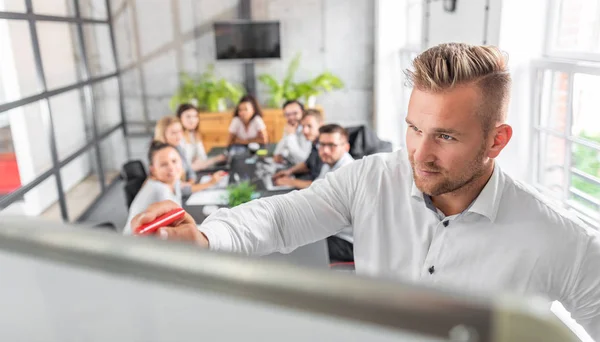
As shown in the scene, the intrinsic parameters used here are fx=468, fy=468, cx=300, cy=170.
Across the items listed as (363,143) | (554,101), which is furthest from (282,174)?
(554,101)

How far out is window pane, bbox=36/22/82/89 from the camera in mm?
4145

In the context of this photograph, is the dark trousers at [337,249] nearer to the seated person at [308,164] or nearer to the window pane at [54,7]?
the seated person at [308,164]

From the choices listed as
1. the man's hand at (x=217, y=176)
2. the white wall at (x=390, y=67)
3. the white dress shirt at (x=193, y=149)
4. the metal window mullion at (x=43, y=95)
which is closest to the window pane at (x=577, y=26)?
the man's hand at (x=217, y=176)

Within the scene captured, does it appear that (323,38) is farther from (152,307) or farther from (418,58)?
(152,307)

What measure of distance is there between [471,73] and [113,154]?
17.5ft

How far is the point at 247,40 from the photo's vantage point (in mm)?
5578

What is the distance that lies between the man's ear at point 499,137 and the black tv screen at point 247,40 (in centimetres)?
482

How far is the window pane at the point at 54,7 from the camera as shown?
3828mm

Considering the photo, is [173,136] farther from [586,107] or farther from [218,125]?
[586,107]

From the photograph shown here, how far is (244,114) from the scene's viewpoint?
442 cm

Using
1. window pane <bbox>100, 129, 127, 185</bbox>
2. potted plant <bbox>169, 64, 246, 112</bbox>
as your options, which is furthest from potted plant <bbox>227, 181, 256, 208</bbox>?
window pane <bbox>100, 129, 127, 185</bbox>

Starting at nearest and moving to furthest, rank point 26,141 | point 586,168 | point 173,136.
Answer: point 586,168, point 173,136, point 26,141

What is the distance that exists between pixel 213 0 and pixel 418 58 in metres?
5.05

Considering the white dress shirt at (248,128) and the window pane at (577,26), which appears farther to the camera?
the white dress shirt at (248,128)
